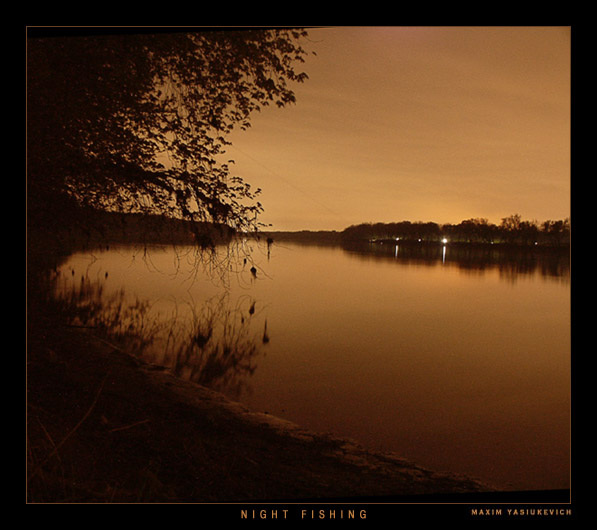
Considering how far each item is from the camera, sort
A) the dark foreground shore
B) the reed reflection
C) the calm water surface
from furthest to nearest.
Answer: the reed reflection, the calm water surface, the dark foreground shore

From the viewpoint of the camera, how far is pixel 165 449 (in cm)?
488

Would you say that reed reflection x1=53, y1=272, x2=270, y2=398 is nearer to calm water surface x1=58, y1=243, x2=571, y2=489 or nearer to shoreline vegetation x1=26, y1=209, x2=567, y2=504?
calm water surface x1=58, y1=243, x2=571, y2=489

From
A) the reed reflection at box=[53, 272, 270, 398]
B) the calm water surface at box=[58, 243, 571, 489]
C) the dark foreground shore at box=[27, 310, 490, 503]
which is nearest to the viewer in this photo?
the dark foreground shore at box=[27, 310, 490, 503]

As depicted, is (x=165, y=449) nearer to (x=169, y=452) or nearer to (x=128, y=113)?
(x=169, y=452)

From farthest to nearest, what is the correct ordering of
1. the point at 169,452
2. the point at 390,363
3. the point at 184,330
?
the point at 184,330, the point at 390,363, the point at 169,452

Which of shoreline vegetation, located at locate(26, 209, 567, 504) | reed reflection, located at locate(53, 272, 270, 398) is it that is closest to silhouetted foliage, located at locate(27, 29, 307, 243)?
shoreline vegetation, located at locate(26, 209, 567, 504)

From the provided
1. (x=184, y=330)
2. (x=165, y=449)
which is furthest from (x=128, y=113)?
(x=184, y=330)

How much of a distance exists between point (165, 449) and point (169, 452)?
83mm

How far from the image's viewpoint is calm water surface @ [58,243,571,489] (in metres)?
7.66

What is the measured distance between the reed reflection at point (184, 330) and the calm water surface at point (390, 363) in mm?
78

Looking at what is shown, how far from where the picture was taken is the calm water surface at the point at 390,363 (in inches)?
302

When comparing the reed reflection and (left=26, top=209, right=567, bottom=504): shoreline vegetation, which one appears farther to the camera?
the reed reflection

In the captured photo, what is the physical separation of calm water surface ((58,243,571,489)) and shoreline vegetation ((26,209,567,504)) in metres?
1.23

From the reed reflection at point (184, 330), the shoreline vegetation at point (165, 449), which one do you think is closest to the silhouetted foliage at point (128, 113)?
the shoreline vegetation at point (165, 449)
